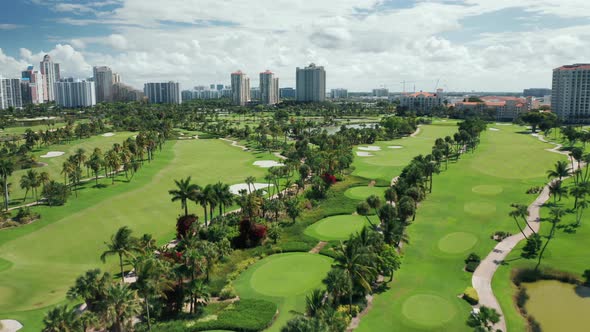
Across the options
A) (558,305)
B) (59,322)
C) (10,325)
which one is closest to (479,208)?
(558,305)

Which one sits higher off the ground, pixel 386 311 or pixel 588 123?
pixel 588 123

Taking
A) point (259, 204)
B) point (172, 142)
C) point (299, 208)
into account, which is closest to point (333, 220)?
point (299, 208)

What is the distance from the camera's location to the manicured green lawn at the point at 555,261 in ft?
123

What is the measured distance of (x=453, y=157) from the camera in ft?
353

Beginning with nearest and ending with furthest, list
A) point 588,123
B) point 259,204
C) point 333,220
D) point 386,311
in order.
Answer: point 386,311 → point 259,204 → point 333,220 → point 588,123

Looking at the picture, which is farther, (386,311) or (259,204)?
(259,204)

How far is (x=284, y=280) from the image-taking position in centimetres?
4303

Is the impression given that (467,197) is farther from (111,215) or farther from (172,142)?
(172,142)

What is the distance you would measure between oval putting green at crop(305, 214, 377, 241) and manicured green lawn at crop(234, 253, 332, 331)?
6.60m

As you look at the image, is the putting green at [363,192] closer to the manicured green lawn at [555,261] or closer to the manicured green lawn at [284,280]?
the manicured green lawn at [284,280]

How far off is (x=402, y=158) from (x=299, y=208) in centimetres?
5502

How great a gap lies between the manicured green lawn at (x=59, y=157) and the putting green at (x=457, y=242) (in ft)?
201

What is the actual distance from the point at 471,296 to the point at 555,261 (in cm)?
1427

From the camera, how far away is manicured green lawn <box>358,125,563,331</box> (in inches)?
1441
